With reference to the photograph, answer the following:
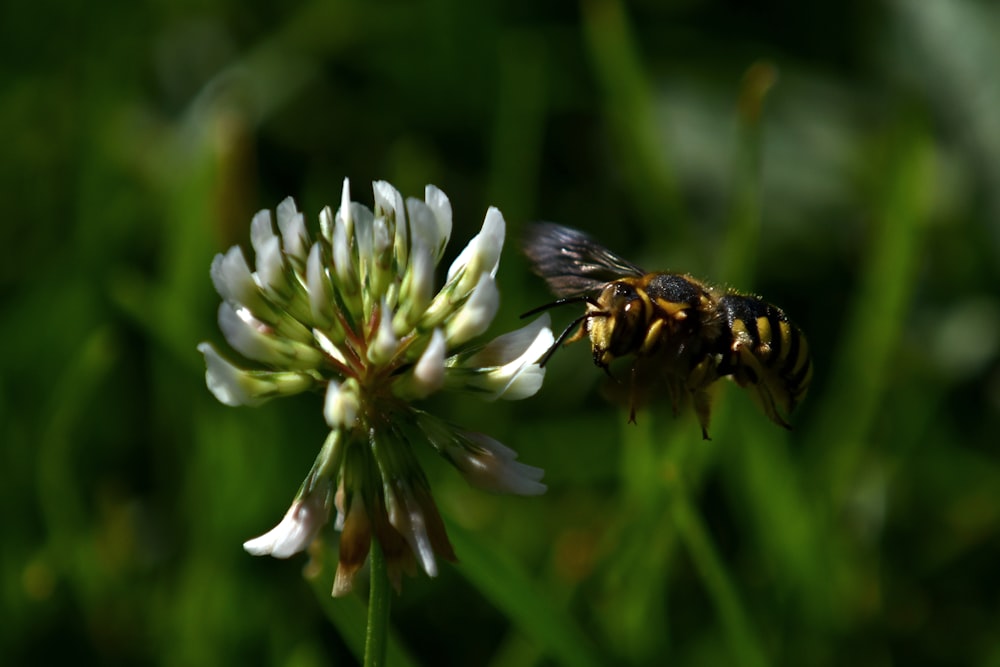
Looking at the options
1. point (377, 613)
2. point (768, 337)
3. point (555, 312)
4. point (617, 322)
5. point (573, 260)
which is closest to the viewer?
point (377, 613)

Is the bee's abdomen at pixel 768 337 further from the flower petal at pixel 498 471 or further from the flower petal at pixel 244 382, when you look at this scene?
the flower petal at pixel 244 382

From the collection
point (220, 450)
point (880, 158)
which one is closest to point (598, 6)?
point (880, 158)

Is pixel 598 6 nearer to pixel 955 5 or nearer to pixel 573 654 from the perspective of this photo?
pixel 955 5

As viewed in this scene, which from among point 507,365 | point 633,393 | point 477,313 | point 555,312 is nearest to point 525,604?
point 633,393

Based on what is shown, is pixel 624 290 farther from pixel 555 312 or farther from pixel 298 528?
pixel 555 312

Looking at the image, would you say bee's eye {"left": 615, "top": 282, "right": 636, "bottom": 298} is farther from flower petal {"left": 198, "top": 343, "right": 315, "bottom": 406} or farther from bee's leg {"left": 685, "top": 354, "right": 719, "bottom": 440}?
flower petal {"left": 198, "top": 343, "right": 315, "bottom": 406}
